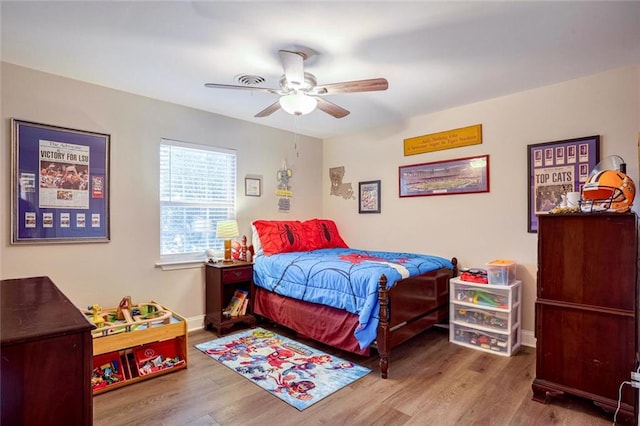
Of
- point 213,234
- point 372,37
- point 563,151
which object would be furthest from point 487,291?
point 213,234

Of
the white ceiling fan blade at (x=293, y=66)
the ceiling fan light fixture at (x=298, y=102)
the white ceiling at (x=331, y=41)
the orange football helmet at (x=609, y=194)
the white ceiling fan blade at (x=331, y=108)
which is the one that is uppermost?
the white ceiling at (x=331, y=41)

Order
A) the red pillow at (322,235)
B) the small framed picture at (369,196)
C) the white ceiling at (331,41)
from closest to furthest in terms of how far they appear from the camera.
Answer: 1. the white ceiling at (331,41)
2. the red pillow at (322,235)
3. the small framed picture at (369,196)

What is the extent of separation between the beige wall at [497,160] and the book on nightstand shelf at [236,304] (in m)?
1.66

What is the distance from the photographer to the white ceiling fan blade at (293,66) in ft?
7.27

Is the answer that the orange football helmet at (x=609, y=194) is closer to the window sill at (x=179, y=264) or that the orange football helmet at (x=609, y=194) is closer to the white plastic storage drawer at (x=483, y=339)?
the white plastic storage drawer at (x=483, y=339)

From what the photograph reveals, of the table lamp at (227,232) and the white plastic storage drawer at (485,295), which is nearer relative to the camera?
the white plastic storage drawer at (485,295)

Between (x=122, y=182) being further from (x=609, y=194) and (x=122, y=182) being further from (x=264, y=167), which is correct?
(x=609, y=194)

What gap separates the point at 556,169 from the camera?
2.90m

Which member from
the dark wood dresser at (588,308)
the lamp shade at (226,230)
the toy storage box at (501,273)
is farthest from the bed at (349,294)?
the dark wood dresser at (588,308)

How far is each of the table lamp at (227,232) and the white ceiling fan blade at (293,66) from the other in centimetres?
175

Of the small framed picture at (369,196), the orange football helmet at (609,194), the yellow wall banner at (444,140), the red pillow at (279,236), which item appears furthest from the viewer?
the small framed picture at (369,196)

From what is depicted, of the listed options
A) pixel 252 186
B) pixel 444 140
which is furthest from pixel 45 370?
pixel 444 140

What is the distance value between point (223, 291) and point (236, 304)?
224 millimetres

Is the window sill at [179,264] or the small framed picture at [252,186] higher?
the small framed picture at [252,186]
